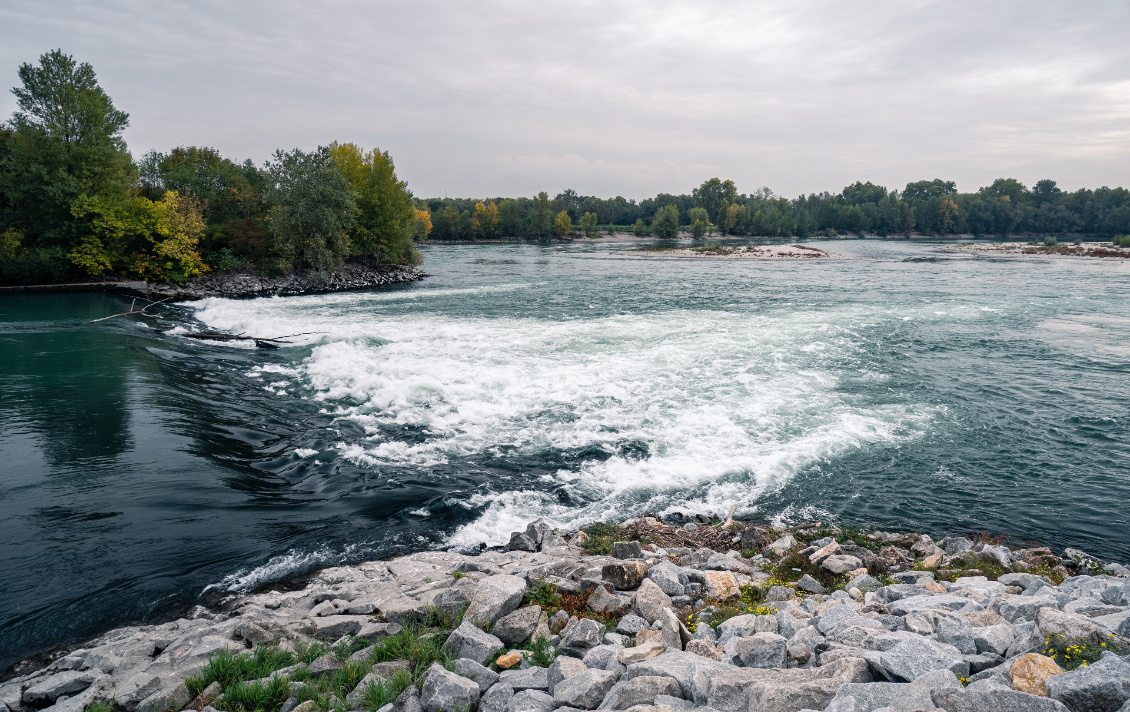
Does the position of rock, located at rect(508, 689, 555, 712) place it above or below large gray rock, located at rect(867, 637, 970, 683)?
below

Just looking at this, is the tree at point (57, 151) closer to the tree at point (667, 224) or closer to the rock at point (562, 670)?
the rock at point (562, 670)

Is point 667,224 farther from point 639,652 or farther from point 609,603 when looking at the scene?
point 639,652

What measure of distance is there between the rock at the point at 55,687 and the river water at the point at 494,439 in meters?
1.54

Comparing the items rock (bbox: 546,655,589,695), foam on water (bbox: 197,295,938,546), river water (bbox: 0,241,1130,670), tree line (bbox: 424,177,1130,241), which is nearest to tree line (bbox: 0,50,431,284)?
river water (bbox: 0,241,1130,670)

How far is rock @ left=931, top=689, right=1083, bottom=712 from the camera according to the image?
10.5 ft

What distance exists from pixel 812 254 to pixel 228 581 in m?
86.3

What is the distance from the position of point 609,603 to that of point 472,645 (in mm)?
1577

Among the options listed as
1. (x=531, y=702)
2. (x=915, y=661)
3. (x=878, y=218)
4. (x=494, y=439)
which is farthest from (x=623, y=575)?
(x=878, y=218)

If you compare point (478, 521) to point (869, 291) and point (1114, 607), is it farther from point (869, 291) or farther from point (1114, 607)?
point (869, 291)

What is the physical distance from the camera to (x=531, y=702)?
420 centimetres

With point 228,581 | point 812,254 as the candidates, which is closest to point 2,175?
point 228,581

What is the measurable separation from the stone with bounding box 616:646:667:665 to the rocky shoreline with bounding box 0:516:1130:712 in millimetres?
15

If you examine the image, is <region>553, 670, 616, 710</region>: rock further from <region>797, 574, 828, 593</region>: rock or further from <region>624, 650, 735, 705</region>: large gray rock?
<region>797, 574, 828, 593</region>: rock

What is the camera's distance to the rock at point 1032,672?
11.6 ft
